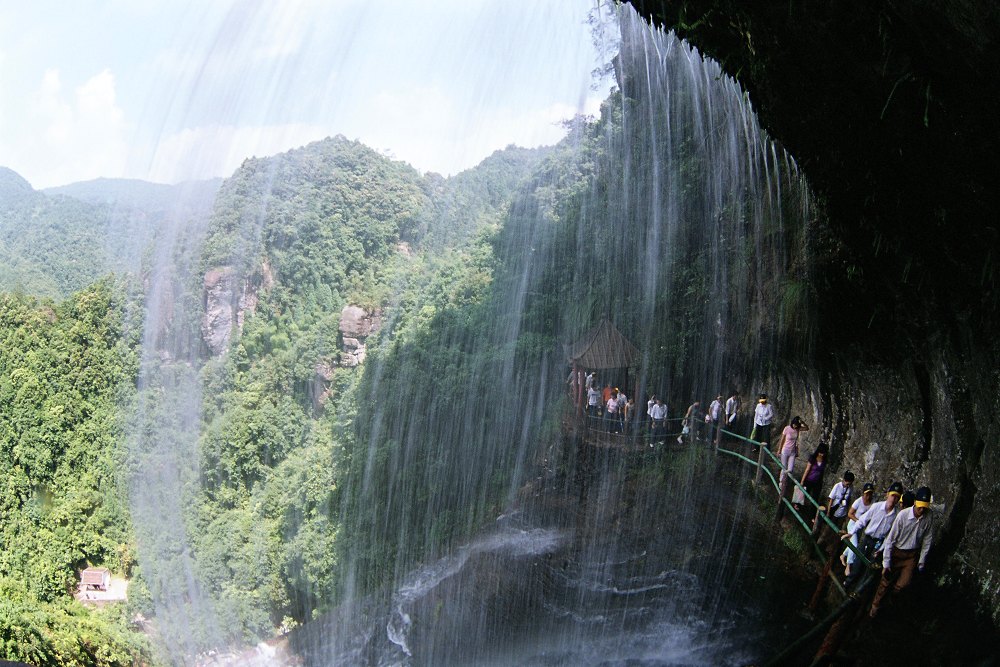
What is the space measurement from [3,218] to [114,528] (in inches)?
1448

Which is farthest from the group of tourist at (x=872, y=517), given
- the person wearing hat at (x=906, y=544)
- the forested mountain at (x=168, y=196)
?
the forested mountain at (x=168, y=196)

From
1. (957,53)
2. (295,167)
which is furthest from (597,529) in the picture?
(295,167)

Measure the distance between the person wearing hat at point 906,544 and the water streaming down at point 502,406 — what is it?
2.00m

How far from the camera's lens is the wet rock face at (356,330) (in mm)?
27266

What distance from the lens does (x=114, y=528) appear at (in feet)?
88.3

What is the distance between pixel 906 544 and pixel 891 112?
311 centimetres

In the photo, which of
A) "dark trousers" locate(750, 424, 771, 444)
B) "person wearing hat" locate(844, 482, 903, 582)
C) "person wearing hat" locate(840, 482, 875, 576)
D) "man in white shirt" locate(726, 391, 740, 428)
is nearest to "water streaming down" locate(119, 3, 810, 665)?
"man in white shirt" locate(726, 391, 740, 428)

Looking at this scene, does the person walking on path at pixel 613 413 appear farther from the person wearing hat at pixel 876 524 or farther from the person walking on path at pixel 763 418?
the person wearing hat at pixel 876 524

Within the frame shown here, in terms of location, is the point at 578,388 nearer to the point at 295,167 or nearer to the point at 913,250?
the point at 913,250

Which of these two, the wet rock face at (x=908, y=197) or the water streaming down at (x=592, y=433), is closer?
the wet rock face at (x=908, y=197)

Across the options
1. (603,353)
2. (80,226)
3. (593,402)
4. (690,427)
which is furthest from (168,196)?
(80,226)

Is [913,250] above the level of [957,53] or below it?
below

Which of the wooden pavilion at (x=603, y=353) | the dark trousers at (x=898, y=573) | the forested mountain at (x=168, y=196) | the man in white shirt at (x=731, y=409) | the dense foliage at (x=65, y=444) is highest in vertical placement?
the forested mountain at (x=168, y=196)

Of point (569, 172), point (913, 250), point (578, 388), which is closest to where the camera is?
point (913, 250)
